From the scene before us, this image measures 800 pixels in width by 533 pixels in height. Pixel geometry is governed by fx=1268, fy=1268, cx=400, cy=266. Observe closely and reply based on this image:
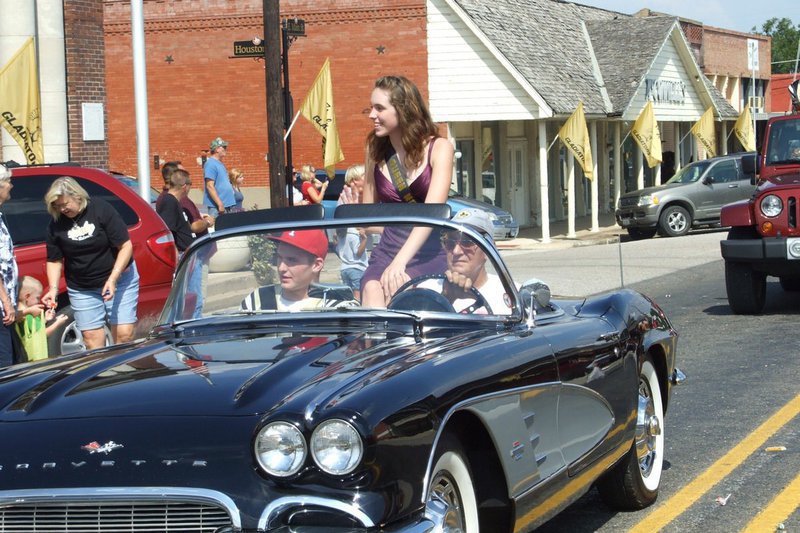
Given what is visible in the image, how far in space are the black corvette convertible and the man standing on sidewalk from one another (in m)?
11.8

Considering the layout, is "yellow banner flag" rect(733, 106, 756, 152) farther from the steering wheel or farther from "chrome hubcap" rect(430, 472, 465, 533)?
"chrome hubcap" rect(430, 472, 465, 533)

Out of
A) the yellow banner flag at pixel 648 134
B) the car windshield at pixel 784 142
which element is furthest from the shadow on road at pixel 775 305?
the yellow banner flag at pixel 648 134

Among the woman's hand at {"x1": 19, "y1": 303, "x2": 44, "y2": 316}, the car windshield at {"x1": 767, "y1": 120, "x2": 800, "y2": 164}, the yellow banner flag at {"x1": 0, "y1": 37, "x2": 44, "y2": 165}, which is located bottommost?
the woman's hand at {"x1": 19, "y1": 303, "x2": 44, "y2": 316}

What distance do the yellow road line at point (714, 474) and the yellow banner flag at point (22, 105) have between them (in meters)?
10.6

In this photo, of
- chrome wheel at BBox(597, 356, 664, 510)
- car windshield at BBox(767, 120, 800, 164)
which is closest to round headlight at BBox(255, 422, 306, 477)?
chrome wheel at BBox(597, 356, 664, 510)

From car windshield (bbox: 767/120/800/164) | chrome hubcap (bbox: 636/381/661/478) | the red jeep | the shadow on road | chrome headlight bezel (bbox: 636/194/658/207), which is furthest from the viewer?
chrome headlight bezel (bbox: 636/194/658/207)

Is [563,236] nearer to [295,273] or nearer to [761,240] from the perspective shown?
[761,240]

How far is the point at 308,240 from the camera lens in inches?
212

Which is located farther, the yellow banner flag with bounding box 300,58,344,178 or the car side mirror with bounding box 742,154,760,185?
the yellow banner flag with bounding box 300,58,344,178

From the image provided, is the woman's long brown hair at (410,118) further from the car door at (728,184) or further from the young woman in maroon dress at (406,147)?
the car door at (728,184)

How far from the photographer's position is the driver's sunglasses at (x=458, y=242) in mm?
5199

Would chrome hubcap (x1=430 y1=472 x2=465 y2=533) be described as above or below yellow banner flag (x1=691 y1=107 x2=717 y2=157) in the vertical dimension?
below

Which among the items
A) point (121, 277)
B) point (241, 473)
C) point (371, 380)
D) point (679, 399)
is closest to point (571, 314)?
point (371, 380)

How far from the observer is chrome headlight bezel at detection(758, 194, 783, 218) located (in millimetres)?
13477
